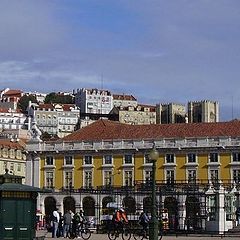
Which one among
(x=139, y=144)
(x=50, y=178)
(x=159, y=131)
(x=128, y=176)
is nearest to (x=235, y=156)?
(x=139, y=144)

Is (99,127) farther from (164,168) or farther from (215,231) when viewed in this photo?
(215,231)

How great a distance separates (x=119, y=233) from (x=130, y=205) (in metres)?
25.7

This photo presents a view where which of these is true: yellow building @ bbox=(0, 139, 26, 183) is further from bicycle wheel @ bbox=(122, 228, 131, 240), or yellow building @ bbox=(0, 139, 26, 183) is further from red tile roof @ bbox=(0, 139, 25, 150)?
Answer: bicycle wheel @ bbox=(122, 228, 131, 240)

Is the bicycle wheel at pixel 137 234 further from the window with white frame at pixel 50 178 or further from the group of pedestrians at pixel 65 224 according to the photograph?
the window with white frame at pixel 50 178

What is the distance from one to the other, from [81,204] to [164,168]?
325 inches

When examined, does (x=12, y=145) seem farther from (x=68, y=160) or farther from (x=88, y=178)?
(x=88, y=178)

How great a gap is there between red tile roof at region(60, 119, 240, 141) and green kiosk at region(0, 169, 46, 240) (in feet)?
192

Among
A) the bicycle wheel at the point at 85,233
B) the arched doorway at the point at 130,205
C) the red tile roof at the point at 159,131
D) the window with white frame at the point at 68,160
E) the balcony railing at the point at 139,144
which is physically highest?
the red tile roof at the point at 159,131

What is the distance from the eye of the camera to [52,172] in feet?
279

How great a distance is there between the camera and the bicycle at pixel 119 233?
3456 cm

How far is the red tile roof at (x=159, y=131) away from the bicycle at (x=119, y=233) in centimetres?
4549

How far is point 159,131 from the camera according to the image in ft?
281

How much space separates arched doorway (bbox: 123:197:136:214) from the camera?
55853 mm

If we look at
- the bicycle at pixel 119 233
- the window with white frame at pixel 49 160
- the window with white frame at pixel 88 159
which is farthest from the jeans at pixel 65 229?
the window with white frame at pixel 49 160
